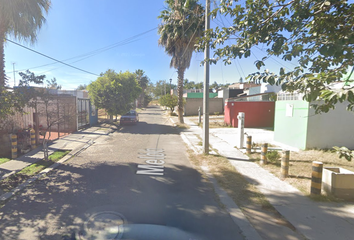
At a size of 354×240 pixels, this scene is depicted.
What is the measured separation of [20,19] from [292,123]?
12.1 meters

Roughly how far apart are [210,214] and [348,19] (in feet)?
13.9

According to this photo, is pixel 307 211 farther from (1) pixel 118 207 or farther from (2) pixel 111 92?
(2) pixel 111 92

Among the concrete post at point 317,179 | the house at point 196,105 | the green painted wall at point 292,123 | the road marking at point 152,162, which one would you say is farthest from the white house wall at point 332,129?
the house at point 196,105

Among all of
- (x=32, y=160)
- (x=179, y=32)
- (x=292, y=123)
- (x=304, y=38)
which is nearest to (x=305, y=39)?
(x=304, y=38)

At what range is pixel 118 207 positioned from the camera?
4.31m

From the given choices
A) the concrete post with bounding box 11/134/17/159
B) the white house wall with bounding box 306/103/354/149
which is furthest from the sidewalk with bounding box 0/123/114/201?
the white house wall with bounding box 306/103/354/149

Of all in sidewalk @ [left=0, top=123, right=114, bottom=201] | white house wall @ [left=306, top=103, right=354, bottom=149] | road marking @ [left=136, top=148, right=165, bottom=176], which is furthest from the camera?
white house wall @ [left=306, top=103, right=354, bottom=149]

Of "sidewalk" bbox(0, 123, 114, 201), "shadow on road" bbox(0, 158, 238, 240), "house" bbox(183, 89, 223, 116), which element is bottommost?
"shadow on road" bbox(0, 158, 238, 240)

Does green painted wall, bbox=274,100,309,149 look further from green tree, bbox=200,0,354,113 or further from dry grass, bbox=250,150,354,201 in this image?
green tree, bbox=200,0,354,113

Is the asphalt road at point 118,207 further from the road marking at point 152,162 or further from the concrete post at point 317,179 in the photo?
the concrete post at point 317,179

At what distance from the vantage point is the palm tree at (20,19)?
7.57 meters

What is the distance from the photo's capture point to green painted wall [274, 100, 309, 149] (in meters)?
9.28

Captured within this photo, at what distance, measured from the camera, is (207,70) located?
28.7 ft

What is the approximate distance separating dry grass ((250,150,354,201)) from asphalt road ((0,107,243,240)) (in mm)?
2365
